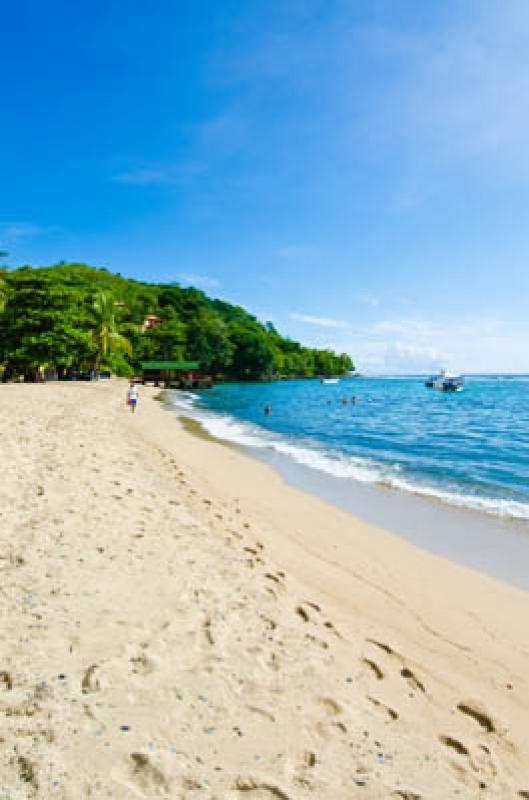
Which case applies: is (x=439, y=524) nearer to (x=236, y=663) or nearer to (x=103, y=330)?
(x=236, y=663)

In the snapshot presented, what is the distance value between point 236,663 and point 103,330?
5308cm

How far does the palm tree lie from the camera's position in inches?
2012

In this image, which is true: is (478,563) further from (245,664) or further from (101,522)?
(101,522)

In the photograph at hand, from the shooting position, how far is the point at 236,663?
11.5ft

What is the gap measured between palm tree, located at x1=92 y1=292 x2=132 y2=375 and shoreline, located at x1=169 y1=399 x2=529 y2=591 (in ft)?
146

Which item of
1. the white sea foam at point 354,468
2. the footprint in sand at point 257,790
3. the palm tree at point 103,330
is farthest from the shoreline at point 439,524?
the palm tree at point 103,330

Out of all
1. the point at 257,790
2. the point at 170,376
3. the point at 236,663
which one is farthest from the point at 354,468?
the point at 170,376

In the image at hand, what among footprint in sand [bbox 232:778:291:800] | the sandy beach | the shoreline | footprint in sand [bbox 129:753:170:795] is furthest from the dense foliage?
footprint in sand [bbox 232:778:291:800]

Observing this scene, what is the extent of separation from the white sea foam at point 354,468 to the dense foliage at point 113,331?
2358 centimetres

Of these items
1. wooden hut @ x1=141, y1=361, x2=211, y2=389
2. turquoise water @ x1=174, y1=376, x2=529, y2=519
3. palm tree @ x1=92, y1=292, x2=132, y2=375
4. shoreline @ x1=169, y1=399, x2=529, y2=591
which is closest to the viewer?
shoreline @ x1=169, y1=399, x2=529, y2=591

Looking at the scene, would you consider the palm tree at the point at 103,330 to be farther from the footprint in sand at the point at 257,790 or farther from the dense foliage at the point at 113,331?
the footprint in sand at the point at 257,790

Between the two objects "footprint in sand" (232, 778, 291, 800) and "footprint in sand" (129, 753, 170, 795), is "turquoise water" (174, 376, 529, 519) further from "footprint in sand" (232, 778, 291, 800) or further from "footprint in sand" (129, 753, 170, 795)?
"footprint in sand" (129, 753, 170, 795)

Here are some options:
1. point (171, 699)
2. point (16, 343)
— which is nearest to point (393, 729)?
point (171, 699)

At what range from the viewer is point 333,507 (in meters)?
10.5
